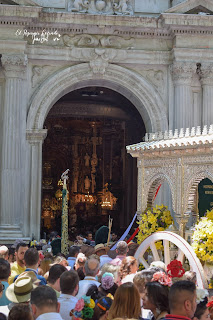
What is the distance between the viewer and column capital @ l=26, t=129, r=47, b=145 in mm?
18984

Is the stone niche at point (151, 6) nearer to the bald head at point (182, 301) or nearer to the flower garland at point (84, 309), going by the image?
the flower garland at point (84, 309)

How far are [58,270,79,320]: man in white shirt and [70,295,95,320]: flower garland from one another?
0.59 meters

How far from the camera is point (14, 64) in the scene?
18.6m

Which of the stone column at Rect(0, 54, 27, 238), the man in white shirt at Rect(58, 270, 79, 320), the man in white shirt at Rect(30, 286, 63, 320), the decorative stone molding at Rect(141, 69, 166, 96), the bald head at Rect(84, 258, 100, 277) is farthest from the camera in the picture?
the decorative stone molding at Rect(141, 69, 166, 96)

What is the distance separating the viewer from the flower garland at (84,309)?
6.17 metres

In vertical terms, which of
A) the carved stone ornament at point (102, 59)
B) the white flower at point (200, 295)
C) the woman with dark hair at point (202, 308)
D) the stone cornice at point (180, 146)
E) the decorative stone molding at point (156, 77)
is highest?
the carved stone ornament at point (102, 59)

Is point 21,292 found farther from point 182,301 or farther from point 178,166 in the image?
point 178,166

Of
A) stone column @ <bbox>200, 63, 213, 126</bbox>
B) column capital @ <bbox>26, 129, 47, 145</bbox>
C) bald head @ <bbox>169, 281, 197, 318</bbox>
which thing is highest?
stone column @ <bbox>200, 63, 213, 126</bbox>

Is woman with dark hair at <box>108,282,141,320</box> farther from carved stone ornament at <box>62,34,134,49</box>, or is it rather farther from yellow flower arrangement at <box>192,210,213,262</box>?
carved stone ornament at <box>62,34,134,49</box>

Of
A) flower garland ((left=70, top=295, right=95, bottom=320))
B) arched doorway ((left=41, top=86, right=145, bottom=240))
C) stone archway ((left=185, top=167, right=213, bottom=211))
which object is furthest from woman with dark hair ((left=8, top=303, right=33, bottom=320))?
arched doorway ((left=41, top=86, right=145, bottom=240))

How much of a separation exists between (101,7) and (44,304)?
48.8ft

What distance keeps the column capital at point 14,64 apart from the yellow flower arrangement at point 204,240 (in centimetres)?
969

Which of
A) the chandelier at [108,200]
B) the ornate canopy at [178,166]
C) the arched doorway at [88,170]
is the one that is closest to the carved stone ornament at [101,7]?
the ornate canopy at [178,166]

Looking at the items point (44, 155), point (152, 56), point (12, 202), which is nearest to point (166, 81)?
point (152, 56)
